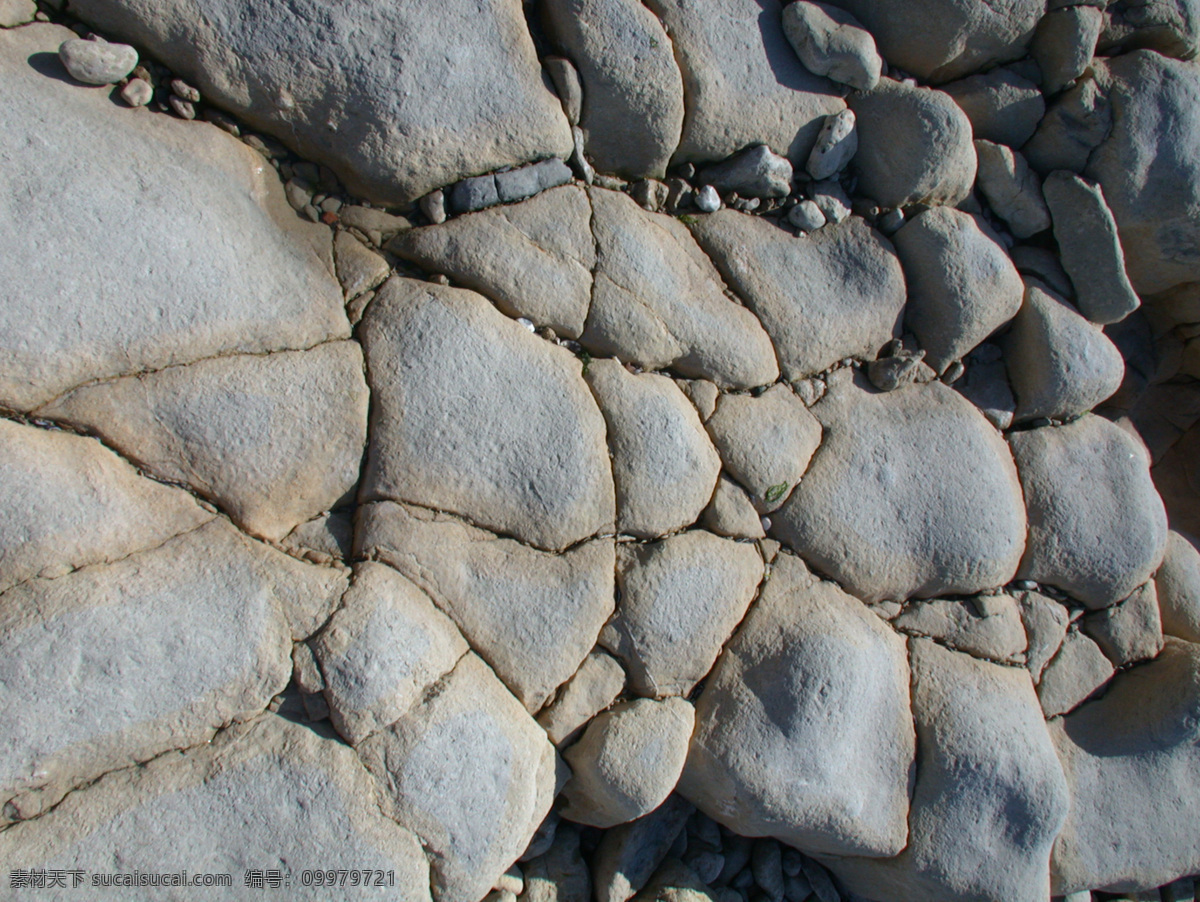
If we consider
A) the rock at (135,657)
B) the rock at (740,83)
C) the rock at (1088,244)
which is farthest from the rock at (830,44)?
the rock at (135,657)

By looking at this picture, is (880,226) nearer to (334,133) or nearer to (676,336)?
(676,336)

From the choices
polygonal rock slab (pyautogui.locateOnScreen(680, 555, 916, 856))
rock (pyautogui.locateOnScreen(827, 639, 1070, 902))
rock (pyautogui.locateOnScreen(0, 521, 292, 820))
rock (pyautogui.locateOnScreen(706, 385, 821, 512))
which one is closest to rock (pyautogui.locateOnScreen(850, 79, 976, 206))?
rock (pyautogui.locateOnScreen(706, 385, 821, 512))

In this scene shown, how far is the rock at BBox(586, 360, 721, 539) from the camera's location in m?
2.11

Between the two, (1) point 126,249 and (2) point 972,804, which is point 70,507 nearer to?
(1) point 126,249

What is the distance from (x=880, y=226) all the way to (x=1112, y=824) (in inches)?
77.4

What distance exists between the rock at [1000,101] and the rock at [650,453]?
1.44 meters

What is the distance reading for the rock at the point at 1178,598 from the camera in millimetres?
2820

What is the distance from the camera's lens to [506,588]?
1.99 metres

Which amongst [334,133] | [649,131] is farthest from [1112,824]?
[334,133]

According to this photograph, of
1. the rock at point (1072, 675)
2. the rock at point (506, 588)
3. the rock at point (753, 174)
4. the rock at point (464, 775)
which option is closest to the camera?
the rock at point (464, 775)

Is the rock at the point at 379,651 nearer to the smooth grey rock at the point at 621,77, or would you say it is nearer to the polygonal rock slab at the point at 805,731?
the polygonal rock slab at the point at 805,731

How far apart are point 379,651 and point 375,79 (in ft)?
4.39

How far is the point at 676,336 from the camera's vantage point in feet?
7.33

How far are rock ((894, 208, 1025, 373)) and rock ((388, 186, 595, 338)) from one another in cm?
104
